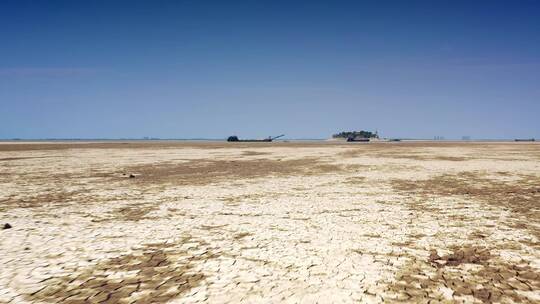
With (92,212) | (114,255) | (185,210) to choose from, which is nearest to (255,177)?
(185,210)

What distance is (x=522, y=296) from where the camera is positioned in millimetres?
4535

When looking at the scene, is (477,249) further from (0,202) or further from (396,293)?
(0,202)

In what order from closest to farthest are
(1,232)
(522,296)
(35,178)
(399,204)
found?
(522,296), (1,232), (399,204), (35,178)

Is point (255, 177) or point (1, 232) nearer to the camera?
point (1, 232)

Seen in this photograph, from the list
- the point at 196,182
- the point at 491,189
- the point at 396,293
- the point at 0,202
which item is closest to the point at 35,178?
the point at 0,202

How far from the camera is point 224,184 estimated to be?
15.1 m

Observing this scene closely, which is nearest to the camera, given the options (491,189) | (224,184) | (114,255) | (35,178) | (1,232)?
(114,255)

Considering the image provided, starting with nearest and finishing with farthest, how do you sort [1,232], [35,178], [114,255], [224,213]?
[114,255], [1,232], [224,213], [35,178]

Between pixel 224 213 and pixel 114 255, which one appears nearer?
pixel 114 255

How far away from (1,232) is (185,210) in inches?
168

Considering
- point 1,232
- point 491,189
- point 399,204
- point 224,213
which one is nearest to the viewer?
point 1,232

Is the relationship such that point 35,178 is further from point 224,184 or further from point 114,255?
point 114,255

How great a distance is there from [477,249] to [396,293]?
2828 mm

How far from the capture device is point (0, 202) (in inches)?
438
